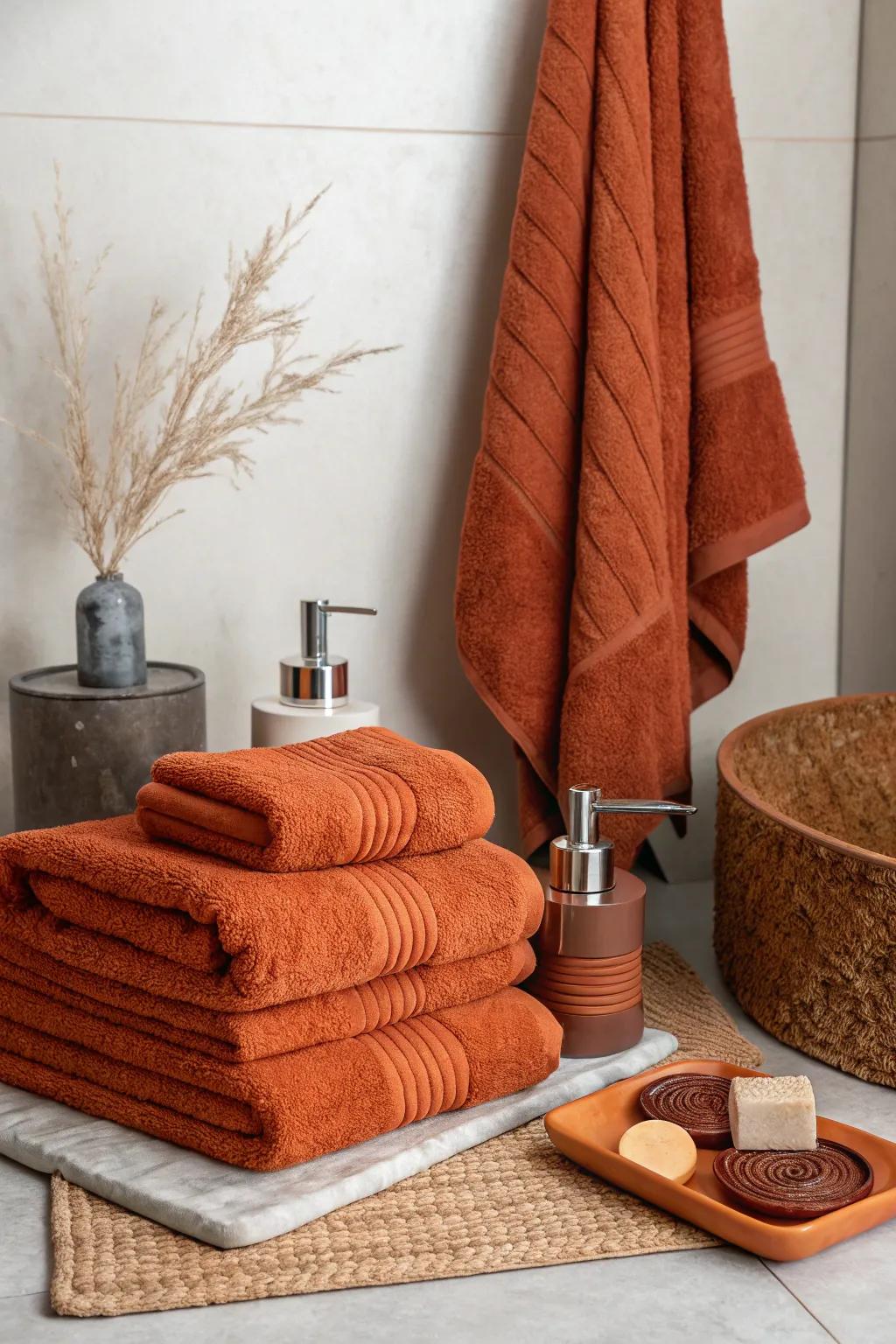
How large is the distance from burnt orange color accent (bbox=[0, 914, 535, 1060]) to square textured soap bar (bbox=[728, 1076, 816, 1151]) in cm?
15

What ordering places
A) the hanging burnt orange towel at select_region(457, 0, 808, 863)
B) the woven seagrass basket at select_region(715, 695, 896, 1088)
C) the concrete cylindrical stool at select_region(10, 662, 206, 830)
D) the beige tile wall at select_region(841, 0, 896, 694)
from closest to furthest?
the woven seagrass basket at select_region(715, 695, 896, 1088)
the concrete cylindrical stool at select_region(10, 662, 206, 830)
the hanging burnt orange towel at select_region(457, 0, 808, 863)
the beige tile wall at select_region(841, 0, 896, 694)

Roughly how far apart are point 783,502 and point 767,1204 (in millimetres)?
593

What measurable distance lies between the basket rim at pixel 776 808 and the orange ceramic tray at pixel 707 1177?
14 centimetres

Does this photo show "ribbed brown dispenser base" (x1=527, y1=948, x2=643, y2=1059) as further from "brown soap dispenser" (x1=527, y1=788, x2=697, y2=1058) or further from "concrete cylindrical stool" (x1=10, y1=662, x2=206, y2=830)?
"concrete cylindrical stool" (x1=10, y1=662, x2=206, y2=830)

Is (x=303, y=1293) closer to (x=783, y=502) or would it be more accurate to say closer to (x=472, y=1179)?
(x=472, y=1179)

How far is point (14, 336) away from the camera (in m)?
1.01

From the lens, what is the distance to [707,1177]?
2.36 feet

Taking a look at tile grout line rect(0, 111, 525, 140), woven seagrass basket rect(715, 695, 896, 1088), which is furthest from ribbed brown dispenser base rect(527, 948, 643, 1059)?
tile grout line rect(0, 111, 525, 140)

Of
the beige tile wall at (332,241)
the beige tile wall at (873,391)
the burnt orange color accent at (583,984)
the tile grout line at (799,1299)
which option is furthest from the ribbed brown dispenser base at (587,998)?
the beige tile wall at (873,391)

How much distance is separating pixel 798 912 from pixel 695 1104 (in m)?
0.15

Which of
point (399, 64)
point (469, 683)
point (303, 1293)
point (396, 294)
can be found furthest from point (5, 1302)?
point (399, 64)

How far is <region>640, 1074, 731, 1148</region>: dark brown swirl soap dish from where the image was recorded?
0.74 metres

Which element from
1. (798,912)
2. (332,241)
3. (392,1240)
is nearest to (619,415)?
(332,241)

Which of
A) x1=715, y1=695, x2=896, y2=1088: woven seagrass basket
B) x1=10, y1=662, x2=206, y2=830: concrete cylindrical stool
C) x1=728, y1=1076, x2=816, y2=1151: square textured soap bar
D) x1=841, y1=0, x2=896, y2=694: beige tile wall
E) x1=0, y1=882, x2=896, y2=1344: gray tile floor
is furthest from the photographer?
x1=841, y1=0, x2=896, y2=694: beige tile wall
